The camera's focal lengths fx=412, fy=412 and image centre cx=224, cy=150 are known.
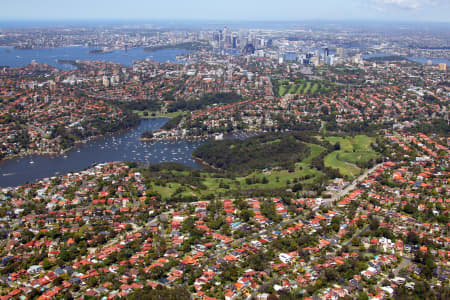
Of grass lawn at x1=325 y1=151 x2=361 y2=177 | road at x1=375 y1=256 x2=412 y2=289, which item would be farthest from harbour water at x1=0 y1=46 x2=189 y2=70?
road at x1=375 y1=256 x2=412 y2=289

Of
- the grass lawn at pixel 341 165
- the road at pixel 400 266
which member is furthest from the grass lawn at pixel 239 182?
the road at pixel 400 266

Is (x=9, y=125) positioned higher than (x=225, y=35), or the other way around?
(x=225, y=35)

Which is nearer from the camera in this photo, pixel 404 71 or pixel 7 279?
pixel 7 279

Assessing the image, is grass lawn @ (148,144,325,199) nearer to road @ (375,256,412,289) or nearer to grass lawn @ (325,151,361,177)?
grass lawn @ (325,151,361,177)

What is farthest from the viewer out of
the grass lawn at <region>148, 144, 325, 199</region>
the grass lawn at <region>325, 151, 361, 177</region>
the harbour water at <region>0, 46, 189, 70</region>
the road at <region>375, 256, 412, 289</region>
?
the harbour water at <region>0, 46, 189, 70</region>

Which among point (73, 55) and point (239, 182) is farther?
point (73, 55)

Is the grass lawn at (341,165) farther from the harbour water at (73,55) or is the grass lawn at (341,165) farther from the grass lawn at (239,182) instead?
the harbour water at (73,55)

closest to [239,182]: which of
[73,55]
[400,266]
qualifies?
[400,266]

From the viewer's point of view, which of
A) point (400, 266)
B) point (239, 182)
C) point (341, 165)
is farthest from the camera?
point (341, 165)

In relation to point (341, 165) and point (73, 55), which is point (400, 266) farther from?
point (73, 55)

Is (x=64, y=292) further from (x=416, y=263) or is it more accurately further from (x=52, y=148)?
(x=52, y=148)

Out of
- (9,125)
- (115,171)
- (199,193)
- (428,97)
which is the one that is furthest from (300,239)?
(428,97)
